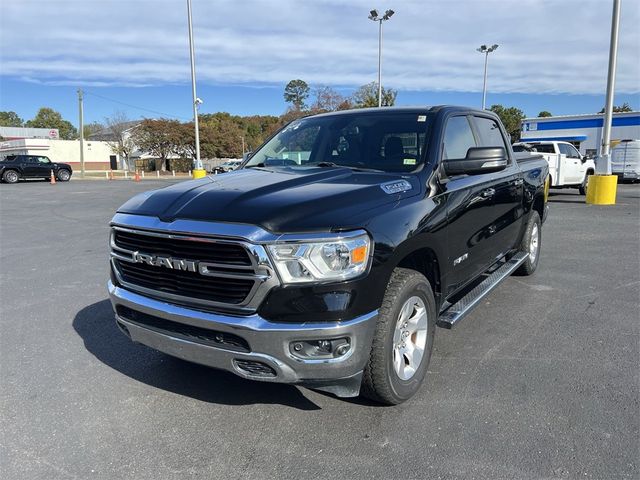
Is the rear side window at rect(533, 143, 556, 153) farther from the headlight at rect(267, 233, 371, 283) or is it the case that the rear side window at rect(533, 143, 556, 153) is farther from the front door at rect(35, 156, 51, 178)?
the front door at rect(35, 156, 51, 178)

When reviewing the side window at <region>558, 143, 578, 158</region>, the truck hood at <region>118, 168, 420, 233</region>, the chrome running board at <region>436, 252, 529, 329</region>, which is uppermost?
the side window at <region>558, 143, 578, 158</region>

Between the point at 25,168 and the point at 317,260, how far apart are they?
32.1 m

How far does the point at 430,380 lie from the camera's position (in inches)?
138

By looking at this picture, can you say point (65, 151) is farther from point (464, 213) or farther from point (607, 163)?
point (464, 213)

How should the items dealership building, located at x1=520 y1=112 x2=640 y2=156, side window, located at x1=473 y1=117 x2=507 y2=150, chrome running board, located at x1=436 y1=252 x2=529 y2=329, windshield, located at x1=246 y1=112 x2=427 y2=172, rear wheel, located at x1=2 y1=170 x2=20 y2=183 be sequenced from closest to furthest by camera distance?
chrome running board, located at x1=436 y1=252 x2=529 y2=329 → windshield, located at x1=246 y1=112 x2=427 y2=172 → side window, located at x1=473 y1=117 x2=507 y2=150 → rear wheel, located at x1=2 y1=170 x2=20 y2=183 → dealership building, located at x1=520 y1=112 x2=640 y2=156

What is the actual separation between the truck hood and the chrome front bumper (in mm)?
508

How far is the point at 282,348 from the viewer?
255cm

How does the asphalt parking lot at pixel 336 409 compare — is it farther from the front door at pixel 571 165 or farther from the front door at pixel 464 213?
the front door at pixel 571 165

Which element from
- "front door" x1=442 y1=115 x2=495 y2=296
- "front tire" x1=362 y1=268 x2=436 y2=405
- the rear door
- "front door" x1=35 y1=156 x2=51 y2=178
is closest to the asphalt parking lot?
"front tire" x1=362 y1=268 x2=436 y2=405

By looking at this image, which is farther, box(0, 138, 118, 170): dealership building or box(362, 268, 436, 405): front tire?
box(0, 138, 118, 170): dealership building

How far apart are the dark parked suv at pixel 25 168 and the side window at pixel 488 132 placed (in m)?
30.7

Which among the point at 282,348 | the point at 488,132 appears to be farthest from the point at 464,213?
the point at 282,348

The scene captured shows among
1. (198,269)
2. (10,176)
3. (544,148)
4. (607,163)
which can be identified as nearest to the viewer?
(198,269)

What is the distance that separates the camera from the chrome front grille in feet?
8.32
